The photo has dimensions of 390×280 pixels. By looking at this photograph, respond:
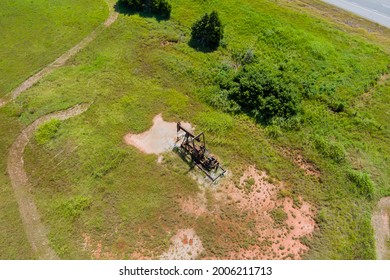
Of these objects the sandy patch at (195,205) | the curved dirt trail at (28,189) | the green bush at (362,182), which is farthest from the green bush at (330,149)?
the curved dirt trail at (28,189)

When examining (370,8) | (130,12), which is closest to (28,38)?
(130,12)

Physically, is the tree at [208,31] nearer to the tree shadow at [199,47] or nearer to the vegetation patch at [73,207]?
the tree shadow at [199,47]

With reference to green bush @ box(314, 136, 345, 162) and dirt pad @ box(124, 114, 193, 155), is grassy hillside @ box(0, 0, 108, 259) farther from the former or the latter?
green bush @ box(314, 136, 345, 162)

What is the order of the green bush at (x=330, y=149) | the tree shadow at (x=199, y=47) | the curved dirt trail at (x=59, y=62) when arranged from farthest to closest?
1. the tree shadow at (x=199, y=47)
2. the curved dirt trail at (x=59, y=62)
3. the green bush at (x=330, y=149)

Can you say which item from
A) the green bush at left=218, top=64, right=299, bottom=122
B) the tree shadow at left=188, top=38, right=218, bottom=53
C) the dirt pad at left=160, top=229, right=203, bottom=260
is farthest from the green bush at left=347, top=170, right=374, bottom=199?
the tree shadow at left=188, top=38, right=218, bottom=53

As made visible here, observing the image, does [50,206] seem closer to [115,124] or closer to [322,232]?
[115,124]

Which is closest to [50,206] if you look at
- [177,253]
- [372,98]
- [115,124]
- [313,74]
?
[115,124]
